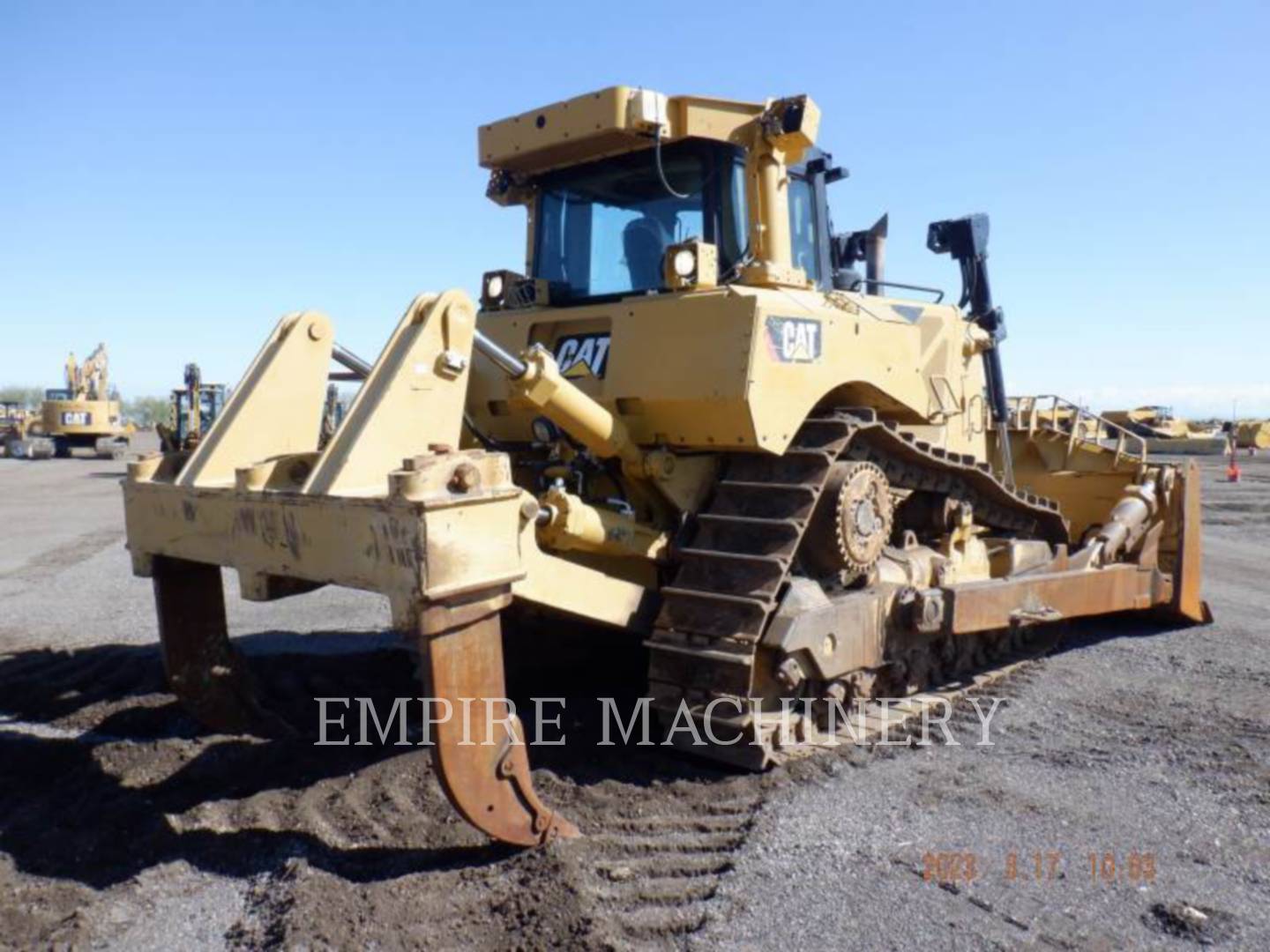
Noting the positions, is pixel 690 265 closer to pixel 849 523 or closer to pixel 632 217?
pixel 632 217

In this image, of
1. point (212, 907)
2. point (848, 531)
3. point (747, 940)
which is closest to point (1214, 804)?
point (848, 531)

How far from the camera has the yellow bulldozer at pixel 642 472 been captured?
3.54 metres

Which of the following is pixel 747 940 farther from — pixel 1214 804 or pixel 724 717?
pixel 1214 804

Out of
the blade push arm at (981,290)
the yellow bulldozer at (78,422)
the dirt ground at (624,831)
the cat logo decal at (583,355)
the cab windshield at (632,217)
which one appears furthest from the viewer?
the yellow bulldozer at (78,422)

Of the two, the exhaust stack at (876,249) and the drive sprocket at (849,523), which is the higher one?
the exhaust stack at (876,249)

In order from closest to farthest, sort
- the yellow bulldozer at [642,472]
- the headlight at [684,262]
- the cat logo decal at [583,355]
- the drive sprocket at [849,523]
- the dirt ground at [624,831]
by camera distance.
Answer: the dirt ground at [624,831] → the yellow bulldozer at [642,472] → the headlight at [684,262] → the drive sprocket at [849,523] → the cat logo decal at [583,355]

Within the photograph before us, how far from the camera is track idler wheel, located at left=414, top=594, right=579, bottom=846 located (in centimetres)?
336

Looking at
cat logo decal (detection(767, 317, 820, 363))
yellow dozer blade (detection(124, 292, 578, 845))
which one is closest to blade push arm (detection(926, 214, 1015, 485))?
cat logo decal (detection(767, 317, 820, 363))

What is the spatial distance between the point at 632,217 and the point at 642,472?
1.62 meters

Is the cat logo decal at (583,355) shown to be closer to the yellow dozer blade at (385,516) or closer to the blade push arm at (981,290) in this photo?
the yellow dozer blade at (385,516)

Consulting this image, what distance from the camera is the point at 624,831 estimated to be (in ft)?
13.2

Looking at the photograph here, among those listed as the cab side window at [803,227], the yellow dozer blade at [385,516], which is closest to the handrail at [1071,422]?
the cab side window at [803,227]

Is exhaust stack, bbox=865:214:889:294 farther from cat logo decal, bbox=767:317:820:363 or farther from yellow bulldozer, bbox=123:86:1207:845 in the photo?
cat logo decal, bbox=767:317:820:363

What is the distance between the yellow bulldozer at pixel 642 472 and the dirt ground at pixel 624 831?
328mm
